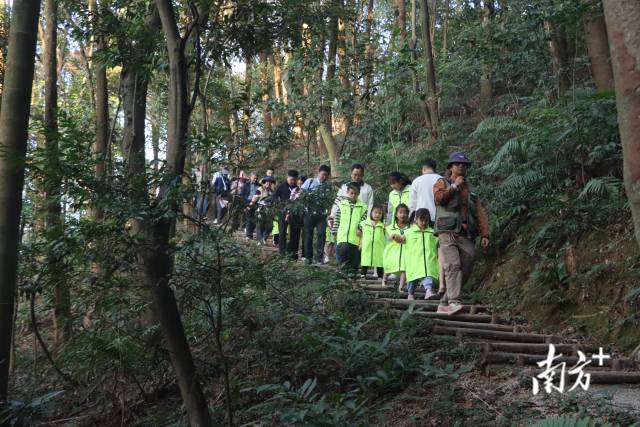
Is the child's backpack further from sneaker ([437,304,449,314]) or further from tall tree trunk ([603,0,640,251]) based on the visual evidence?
sneaker ([437,304,449,314])

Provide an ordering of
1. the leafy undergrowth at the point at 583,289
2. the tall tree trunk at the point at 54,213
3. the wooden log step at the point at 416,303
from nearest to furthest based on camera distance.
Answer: the tall tree trunk at the point at 54,213, the leafy undergrowth at the point at 583,289, the wooden log step at the point at 416,303

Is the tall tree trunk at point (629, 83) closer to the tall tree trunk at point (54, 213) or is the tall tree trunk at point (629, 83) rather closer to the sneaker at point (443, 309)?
the tall tree trunk at point (54, 213)

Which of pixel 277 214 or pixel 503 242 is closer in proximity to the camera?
pixel 277 214

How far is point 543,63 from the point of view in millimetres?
13562

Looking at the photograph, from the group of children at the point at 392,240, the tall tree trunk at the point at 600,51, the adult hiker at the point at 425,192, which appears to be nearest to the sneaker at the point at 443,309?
the group of children at the point at 392,240

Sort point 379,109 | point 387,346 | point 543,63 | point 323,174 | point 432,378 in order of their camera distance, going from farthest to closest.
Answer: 1. point 379,109
2. point 543,63
3. point 323,174
4. point 387,346
5. point 432,378

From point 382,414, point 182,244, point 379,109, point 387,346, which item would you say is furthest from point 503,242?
point 379,109

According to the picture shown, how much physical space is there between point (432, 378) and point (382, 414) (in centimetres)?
84

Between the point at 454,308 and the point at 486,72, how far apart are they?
8604mm

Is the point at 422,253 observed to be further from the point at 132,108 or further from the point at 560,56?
the point at 560,56

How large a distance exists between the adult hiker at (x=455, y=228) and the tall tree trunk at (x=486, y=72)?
7093 millimetres

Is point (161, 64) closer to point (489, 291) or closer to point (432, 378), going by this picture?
point (432, 378)

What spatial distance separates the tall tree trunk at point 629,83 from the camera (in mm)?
2979

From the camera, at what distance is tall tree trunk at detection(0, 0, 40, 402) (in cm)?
577
